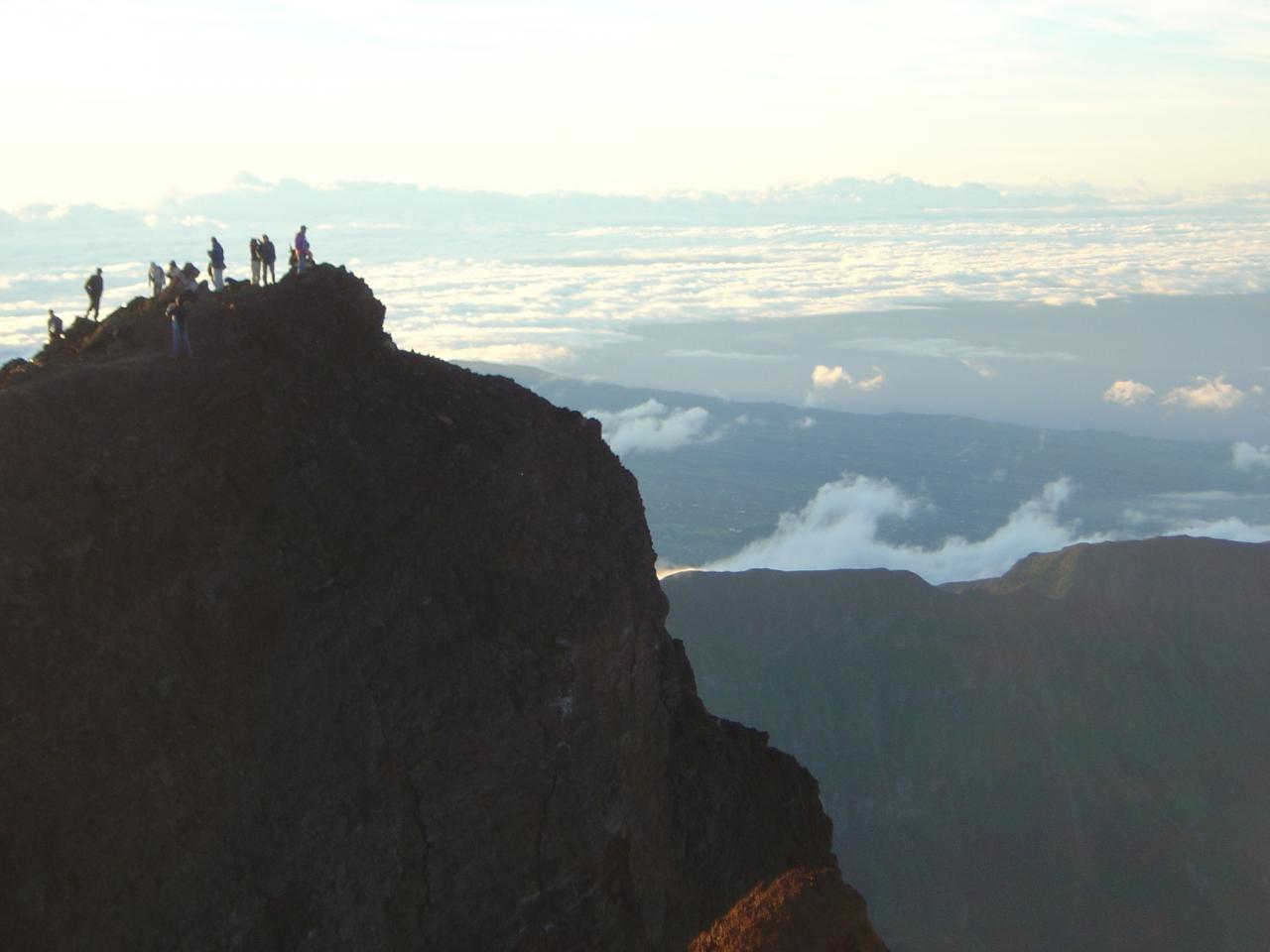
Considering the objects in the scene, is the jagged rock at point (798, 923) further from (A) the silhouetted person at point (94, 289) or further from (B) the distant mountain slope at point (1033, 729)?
(B) the distant mountain slope at point (1033, 729)

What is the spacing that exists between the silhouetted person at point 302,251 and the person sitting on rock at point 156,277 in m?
3.63

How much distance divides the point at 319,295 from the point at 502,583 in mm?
7751

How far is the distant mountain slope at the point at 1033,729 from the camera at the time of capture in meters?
108

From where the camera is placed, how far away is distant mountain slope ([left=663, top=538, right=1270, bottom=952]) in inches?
4272

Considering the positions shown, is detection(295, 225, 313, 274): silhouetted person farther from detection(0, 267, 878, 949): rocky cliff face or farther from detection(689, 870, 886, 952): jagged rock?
detection(689, 870, 886, 952): jagged rock

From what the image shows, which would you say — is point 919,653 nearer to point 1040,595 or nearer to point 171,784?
point 1040,595

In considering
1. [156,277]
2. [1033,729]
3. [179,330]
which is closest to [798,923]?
[179,330]

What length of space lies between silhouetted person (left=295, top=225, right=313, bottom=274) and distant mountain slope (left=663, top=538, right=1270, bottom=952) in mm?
82490

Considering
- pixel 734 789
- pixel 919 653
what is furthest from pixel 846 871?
pixel 734 789

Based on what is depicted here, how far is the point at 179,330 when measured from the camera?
94.1ft

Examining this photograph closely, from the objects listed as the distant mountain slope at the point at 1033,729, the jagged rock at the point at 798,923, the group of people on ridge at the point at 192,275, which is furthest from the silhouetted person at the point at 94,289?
the distant mountain slope at the point at 1033,729

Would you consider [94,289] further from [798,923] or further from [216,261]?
[798,923]

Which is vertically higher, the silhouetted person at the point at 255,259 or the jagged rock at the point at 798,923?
the silhouetted person at the point at 255,259

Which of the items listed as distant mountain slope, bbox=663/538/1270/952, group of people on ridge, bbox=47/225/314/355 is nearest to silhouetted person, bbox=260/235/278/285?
group of people on ridge, bbox=47/225/314/355
